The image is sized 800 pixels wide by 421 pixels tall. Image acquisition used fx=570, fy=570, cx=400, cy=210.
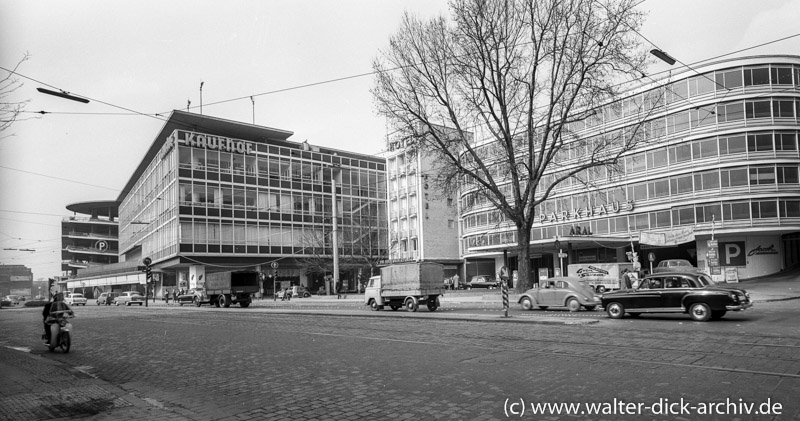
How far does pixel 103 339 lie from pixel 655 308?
17.2 meters

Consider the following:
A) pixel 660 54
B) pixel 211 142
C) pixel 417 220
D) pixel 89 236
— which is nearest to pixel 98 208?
pixel 89 236

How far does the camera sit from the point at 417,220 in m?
81.3

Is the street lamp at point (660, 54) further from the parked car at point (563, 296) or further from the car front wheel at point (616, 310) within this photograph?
the parked car at point (563, 296)

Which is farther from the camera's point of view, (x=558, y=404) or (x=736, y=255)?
(x=736, y=255)

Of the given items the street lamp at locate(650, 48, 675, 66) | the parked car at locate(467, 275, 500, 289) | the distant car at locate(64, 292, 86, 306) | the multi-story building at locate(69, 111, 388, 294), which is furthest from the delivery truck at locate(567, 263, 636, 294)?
the distant car at locate(64, 292, 86, 306)

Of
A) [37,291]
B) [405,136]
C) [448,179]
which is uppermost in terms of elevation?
[405,136]

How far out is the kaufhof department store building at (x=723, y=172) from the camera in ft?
149

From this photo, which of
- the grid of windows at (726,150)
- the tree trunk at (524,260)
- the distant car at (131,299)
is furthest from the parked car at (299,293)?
the tree trunk at (524,260)

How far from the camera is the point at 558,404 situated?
6672mm

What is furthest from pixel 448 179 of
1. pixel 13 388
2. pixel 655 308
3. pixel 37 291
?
pixel 37 291

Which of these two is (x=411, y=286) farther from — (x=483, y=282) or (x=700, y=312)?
(x=483, y=282)

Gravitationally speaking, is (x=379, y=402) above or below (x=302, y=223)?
below

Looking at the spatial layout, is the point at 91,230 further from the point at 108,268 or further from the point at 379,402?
the point at 379,402

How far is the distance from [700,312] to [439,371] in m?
12.0
